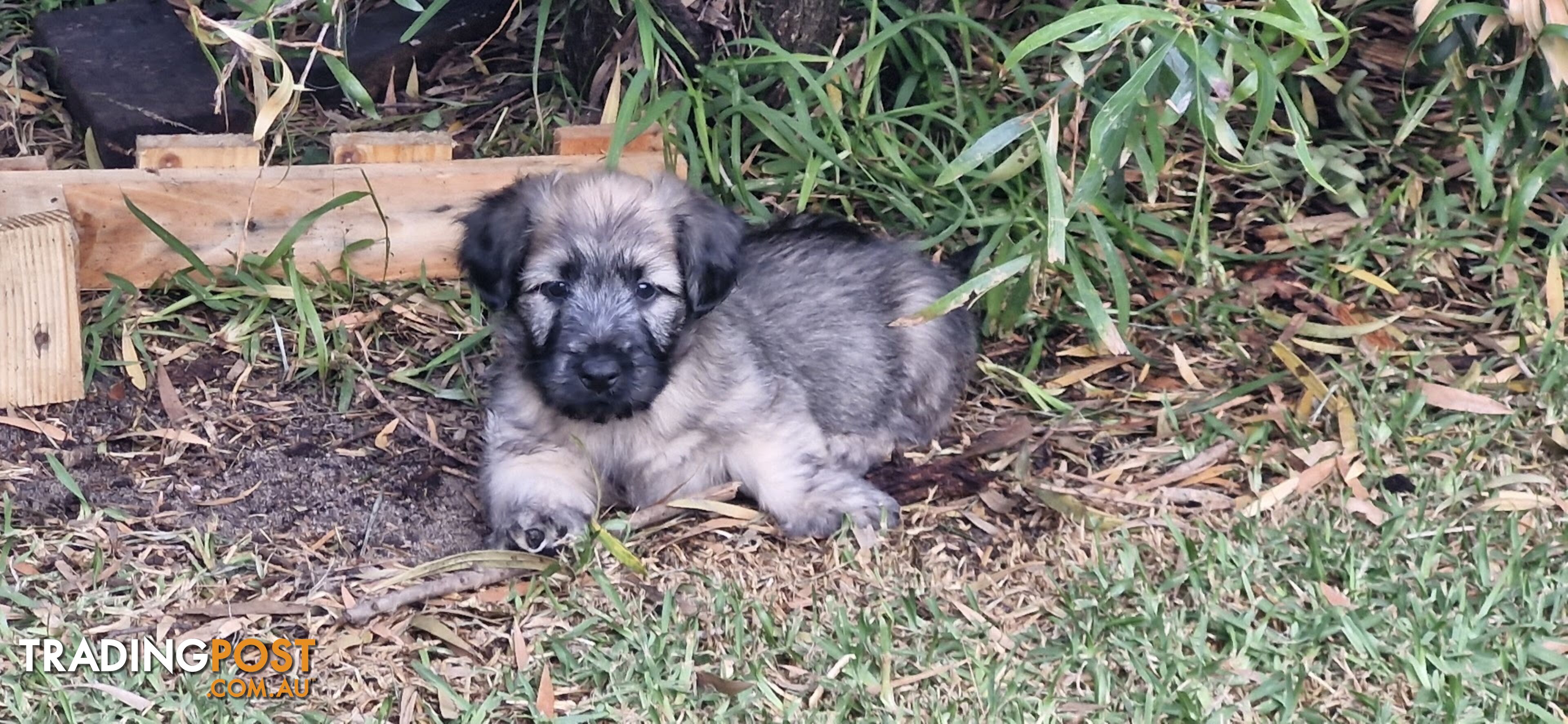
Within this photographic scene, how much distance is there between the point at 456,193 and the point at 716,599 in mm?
1677

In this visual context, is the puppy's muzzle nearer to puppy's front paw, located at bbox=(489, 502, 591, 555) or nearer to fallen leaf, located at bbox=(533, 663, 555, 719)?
puppy's front paw, located at bbox=(489, 502, 591, 555)

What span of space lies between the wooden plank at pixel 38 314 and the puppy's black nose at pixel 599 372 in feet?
4.84

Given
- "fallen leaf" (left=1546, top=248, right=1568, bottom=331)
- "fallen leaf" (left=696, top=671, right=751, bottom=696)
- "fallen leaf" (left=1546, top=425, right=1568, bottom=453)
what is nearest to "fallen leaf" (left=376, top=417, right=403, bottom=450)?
"fallen leaf" (left=696, top=671, right=751, bottom=696)

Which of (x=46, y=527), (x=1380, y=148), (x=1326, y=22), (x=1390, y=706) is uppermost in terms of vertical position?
(x=1326, y=22)

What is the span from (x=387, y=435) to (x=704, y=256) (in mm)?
1049

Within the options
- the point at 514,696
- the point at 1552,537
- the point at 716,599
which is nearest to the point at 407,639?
the point at 514,696

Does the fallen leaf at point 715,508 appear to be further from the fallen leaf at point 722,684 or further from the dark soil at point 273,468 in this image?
the fallen leaf at point 722,684

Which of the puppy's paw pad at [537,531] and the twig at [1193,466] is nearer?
the puppy's paw pad at [537,531]

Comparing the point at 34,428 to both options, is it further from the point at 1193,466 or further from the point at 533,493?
the point at 1193,466

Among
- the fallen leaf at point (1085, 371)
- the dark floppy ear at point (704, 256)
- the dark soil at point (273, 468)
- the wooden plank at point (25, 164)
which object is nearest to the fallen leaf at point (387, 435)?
the dark soil at point (273, 468)

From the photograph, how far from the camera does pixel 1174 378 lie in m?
4.29

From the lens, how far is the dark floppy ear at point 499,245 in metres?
3.54

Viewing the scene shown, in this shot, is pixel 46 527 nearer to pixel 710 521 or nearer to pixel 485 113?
pixel 710 521

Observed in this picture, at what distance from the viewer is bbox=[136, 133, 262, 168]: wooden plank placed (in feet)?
14.2
